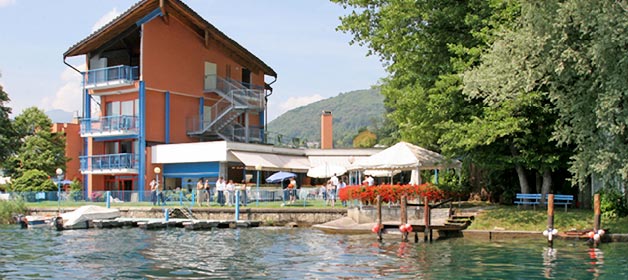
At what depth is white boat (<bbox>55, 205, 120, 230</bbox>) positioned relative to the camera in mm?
34656

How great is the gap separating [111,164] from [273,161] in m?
10.3

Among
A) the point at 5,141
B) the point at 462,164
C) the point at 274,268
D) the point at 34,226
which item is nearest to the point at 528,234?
the point at 462,164

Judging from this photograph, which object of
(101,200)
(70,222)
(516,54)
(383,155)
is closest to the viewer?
(516,54)

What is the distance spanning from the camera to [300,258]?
20.8 m

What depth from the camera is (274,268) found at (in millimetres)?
18828

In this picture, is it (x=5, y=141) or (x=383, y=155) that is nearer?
(x=383, y=155)

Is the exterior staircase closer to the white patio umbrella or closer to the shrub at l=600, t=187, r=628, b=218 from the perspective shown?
the white patio umbrella

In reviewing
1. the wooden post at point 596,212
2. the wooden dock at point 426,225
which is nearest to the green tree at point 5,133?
the wooden dock at point 426,225

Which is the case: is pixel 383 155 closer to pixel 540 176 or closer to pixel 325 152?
pixel 540 176

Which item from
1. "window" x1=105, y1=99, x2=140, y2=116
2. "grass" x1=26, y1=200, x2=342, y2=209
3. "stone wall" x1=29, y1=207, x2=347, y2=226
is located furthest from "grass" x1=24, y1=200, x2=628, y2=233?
"window" x1=105, y1=99, x2=140, y2=116

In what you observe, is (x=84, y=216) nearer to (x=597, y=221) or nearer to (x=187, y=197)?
(x=187, y=197)

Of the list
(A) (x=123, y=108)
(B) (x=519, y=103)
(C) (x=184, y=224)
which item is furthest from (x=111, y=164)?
(B) (x=519, y=103)

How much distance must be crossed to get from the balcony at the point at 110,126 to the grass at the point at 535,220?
26161 millimetres

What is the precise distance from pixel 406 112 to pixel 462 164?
338cm
